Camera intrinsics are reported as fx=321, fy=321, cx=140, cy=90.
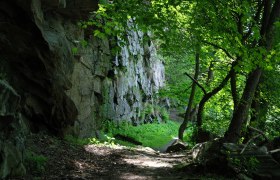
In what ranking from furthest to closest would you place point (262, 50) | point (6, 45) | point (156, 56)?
point (156, 56) < point (6, 45) < point (262, 50)

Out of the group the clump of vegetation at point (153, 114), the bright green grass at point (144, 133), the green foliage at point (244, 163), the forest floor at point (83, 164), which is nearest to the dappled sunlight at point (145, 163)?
the forest floor at point (83, 164)

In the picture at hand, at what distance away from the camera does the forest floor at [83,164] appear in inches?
295

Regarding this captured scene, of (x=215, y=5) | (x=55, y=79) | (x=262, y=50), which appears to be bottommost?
(x=55, y=79)

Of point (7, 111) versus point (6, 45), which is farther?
point (6, 45)

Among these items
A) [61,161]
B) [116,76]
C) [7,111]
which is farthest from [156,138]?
[7,111]

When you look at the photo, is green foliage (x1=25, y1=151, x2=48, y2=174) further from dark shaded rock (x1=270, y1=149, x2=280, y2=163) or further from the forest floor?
dark shaded rock (x1=270, y1=149, x2=280, y2=163)

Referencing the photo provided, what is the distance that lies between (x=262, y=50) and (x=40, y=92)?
7557 millimetres

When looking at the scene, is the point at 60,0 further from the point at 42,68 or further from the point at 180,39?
the point at 180,39

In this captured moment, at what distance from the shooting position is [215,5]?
9.24m

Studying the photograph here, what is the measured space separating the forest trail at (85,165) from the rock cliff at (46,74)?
30.8 inches

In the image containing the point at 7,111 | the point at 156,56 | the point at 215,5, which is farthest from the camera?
the point at 156,56

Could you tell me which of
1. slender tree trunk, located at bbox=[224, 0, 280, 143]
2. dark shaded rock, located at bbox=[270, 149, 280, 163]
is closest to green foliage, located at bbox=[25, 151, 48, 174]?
slender tree trunk, located at bbox=[224, 0, 280, 143]

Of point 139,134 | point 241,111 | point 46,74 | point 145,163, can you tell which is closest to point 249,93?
point 241,111

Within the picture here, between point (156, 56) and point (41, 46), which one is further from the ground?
point (156, 56)
